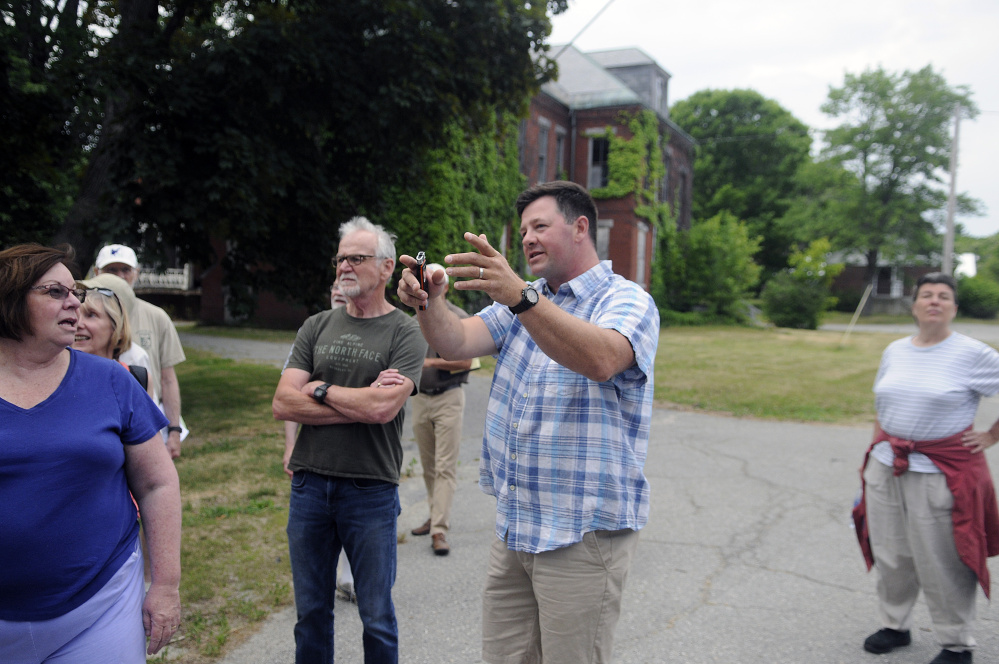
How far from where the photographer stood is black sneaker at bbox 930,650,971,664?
11.6 feet

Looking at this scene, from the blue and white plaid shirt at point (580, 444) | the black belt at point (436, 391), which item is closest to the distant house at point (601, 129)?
the black belt at point (436, 391)

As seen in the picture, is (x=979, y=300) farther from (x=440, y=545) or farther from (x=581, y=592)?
(x=581, y=592)

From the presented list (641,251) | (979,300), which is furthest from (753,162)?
(641,251)

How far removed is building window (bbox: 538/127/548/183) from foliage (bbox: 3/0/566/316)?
17706mm

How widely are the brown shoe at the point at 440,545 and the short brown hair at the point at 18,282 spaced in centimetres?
348

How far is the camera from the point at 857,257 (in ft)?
169

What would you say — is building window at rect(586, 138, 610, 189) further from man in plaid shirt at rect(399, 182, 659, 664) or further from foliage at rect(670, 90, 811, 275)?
man in plaid shirt at rect(399, 182, 659, 664)

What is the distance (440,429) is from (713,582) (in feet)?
7.21

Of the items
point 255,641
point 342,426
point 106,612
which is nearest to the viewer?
point 106,612

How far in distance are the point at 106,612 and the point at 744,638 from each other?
125 inches

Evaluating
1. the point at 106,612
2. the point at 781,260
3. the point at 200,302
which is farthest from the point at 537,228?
the point at 781,260

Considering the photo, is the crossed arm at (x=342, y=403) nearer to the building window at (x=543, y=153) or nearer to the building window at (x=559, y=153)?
the building window at (x=543, y=153)

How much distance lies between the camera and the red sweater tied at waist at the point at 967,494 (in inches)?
140

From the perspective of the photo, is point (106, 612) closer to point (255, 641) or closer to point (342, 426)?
point (342, 426)
